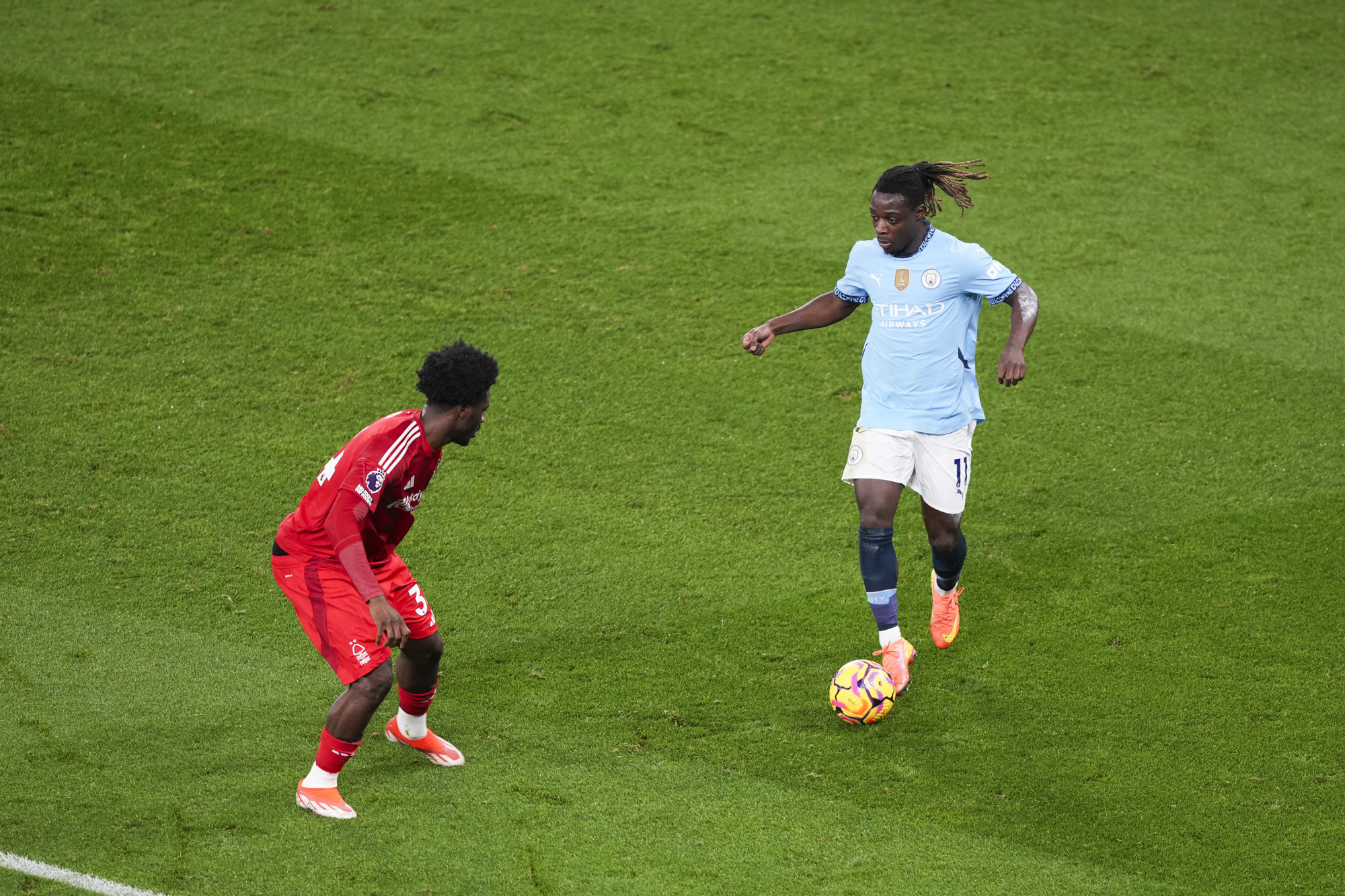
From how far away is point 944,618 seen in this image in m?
6.30

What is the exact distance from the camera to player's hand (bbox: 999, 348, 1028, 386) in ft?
17.9

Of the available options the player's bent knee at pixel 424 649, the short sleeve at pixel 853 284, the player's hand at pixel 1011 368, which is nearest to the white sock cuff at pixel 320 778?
the player's bent knee at pixel 424 649

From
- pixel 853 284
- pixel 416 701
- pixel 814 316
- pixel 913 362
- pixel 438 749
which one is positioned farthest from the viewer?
pixel 814 316

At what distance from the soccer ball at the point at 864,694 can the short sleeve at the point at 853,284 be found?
1.68 metres

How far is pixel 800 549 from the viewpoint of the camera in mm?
7098

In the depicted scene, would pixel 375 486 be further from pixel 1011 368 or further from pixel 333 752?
pixel 1011 368

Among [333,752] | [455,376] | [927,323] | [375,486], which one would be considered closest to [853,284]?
[927,323]

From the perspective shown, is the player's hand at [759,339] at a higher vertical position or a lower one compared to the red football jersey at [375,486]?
higher

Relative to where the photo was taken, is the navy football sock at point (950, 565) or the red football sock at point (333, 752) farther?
the navy football sock at point (950, 565)

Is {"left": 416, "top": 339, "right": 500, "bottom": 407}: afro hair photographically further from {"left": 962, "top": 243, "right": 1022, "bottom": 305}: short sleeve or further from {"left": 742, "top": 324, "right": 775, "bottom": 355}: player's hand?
{"left": 962, "top": 243, "right": 1022, "bottom": 305}: short sleeve

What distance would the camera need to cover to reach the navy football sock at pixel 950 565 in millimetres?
6074

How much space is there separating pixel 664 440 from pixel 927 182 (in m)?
A: 2.74

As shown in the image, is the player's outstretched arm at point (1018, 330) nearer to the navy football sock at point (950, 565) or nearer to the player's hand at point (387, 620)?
the navy football sock at point (950, 565)

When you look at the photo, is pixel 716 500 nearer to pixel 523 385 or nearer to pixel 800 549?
pixel 800 549
